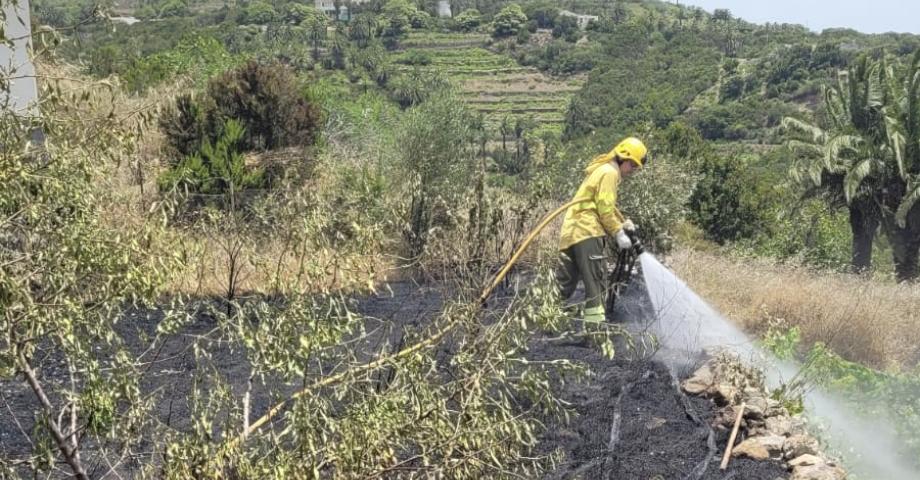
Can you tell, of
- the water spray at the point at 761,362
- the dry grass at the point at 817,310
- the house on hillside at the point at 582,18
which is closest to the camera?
the water spray at the point at 761,362

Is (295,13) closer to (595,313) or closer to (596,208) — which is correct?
(596,208)

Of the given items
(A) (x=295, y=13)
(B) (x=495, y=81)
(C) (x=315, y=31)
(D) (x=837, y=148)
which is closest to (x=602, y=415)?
(D) (x=837, y=148)

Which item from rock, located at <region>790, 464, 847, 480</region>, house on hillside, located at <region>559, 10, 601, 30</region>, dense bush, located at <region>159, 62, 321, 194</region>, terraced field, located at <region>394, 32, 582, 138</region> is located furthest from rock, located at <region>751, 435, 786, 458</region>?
house on hillside, located at <region>559, 10, 601, 30</region>

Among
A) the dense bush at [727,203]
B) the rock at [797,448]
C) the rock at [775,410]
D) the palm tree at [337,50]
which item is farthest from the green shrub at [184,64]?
the palm tree at [337,50]

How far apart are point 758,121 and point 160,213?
79.1m

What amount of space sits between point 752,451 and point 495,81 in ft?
307

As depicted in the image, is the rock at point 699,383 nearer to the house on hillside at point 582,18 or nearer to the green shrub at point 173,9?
the green shrub at point 173,9

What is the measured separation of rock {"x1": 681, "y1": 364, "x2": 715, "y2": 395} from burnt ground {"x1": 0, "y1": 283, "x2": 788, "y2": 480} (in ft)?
0.33

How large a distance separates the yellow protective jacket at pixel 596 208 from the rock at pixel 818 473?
2.35m

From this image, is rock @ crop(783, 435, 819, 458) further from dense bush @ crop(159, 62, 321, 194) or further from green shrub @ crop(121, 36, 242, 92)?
green shrub @ crop(121, 36, 242, 92)

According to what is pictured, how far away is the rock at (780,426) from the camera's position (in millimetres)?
5469

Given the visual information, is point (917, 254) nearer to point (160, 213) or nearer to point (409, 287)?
point (409, 287)

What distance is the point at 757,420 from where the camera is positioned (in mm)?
5602

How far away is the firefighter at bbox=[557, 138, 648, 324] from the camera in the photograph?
6785 millimetres
